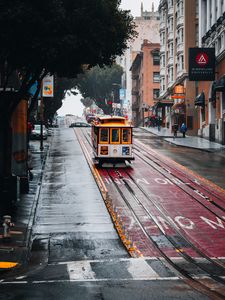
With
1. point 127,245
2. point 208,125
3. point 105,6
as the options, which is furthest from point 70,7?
point 208,125

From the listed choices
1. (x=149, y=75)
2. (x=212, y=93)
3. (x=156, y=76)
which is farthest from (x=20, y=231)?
(x=156, y=76)

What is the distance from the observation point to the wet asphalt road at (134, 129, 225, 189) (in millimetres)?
38350

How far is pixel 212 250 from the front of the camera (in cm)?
1977

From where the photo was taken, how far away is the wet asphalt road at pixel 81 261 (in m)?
13.7

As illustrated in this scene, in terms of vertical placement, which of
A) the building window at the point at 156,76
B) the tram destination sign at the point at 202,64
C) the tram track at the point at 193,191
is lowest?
the tram track at the point at 193,191

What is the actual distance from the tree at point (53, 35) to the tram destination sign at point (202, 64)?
30.4 metres

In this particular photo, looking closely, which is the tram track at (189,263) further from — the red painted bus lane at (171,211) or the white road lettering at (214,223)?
the white road lettering at (214,223)

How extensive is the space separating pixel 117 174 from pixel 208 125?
107ft

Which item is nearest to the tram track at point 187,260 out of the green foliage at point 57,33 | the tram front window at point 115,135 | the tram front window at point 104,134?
the green foliage at point 57,33

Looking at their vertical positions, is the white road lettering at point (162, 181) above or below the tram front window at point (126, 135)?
below

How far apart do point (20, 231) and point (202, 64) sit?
4159cm

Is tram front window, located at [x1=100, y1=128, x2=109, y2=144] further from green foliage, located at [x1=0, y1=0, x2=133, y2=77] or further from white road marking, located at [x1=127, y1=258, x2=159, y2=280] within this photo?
white road marking, located at [x1=127, y1=258, x2=159, y2=280]

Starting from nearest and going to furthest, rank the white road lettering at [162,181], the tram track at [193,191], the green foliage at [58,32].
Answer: the green foliage at [58,32]
the tram track at [193,191]
the white road lettering at [162,181]

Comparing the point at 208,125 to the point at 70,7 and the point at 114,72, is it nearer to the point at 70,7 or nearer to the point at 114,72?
the point at 70,7
